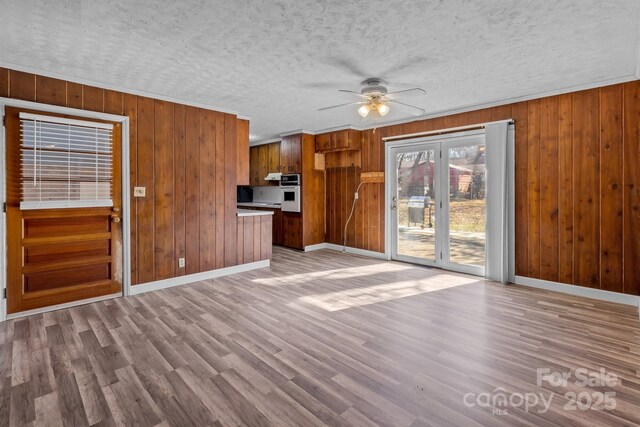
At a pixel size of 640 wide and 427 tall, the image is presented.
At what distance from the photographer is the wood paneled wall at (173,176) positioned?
150 inches

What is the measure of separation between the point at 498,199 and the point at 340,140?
322 centimetres

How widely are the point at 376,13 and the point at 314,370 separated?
266cm

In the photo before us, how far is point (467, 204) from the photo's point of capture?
4980mm

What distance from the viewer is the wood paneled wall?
150 inches

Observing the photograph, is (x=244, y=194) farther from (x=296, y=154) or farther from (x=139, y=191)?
(x=139, y=191)

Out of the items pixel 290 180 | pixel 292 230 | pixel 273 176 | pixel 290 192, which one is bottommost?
pixel 292 230

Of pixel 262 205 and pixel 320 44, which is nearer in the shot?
pixel 320 44

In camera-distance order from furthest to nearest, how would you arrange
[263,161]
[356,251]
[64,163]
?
1. [263,161]
2. [356,251]
3. [64,163]

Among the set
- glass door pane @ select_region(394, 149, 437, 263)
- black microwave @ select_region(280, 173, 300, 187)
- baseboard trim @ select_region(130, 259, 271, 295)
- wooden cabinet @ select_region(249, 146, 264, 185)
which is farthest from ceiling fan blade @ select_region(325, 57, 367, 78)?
wooden cabinet @ select_region(249, 146, 264, 185)

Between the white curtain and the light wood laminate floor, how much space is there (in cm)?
55

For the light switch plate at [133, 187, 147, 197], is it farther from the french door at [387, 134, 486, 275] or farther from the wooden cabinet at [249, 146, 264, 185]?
the wooden cabinet at [249, 146, 264, 185]

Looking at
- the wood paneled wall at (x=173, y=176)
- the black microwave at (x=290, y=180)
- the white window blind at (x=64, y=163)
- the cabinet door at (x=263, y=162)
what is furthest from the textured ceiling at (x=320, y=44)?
the cabinet door at (x=263, y=162)

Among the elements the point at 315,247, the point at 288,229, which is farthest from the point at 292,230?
the point at 315,247

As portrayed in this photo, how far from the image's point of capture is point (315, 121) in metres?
5.94
